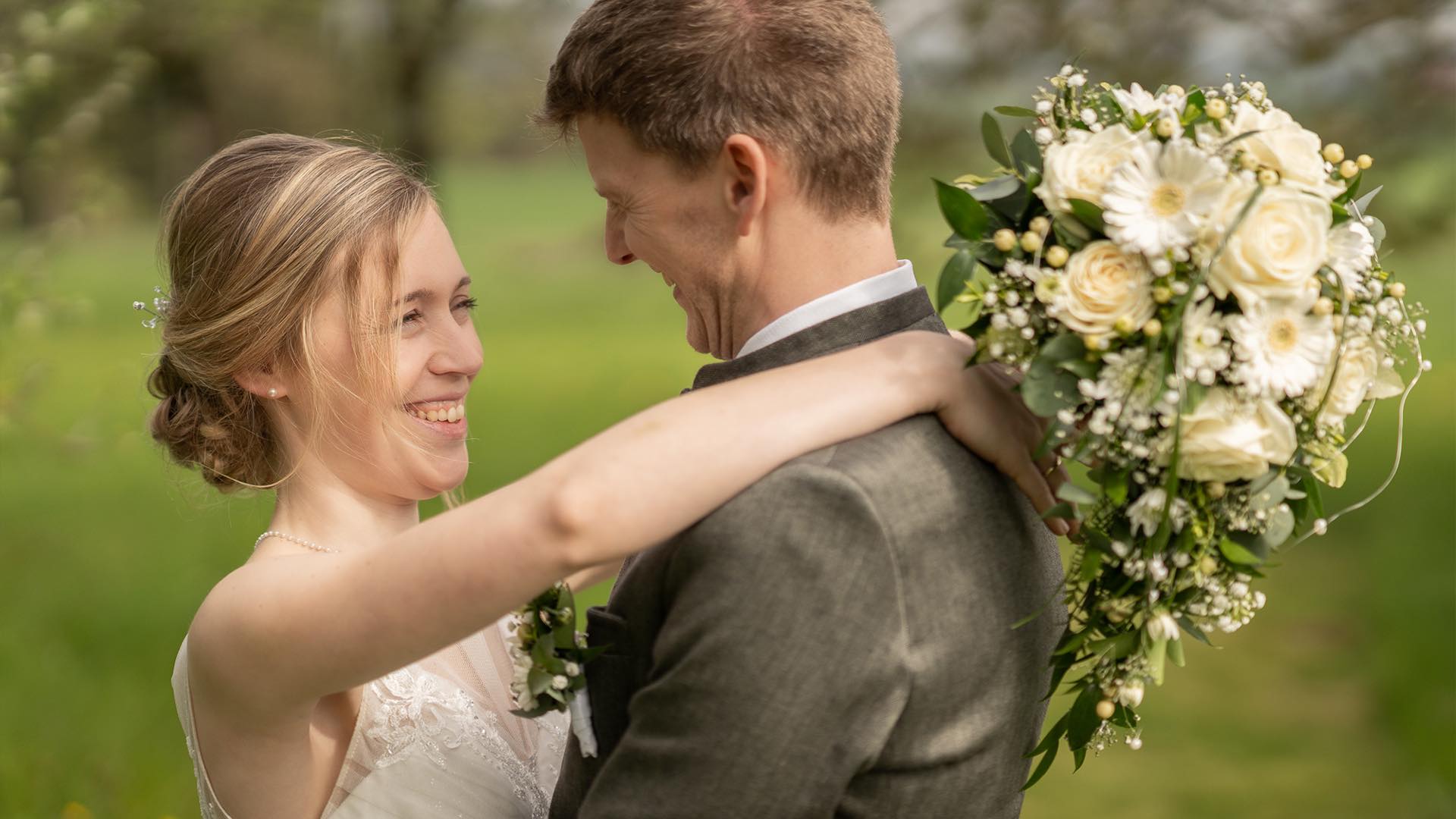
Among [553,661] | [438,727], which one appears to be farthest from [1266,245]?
[438,727]

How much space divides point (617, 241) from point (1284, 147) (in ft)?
3.98

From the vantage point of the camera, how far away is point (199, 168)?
3.18 metres

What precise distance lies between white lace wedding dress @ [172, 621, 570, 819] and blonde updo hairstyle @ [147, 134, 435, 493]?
56cm

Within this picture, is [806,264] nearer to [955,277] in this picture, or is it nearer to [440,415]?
[955,277]

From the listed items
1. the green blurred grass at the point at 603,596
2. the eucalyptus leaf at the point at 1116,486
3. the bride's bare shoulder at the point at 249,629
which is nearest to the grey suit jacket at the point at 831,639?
the eucalyptus leaf at the point at 1116,486

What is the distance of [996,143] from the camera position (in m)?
2.39

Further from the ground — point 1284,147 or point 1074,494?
point 1284,147

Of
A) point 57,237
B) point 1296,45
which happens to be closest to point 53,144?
point 57,237

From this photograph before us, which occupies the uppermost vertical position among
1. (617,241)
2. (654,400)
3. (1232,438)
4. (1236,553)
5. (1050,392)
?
(617,241)

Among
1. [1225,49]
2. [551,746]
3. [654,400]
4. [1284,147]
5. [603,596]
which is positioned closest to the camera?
[1284,147]

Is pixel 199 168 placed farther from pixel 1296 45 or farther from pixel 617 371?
pixel 617 371

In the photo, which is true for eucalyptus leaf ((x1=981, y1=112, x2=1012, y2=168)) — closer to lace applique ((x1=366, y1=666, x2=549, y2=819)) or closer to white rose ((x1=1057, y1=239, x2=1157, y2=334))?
white rose ((x1=1057, y1=239, x2=1157, y2=334))

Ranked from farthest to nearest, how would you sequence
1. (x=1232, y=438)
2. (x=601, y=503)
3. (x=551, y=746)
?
(x=551, y=746) → (x=1232, y=438) → (x=601, y=503)

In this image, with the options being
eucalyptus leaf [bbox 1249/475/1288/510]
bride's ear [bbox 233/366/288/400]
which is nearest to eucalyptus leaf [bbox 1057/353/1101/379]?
eucalyptus leaf [bbox 1249/475/1288/510]
